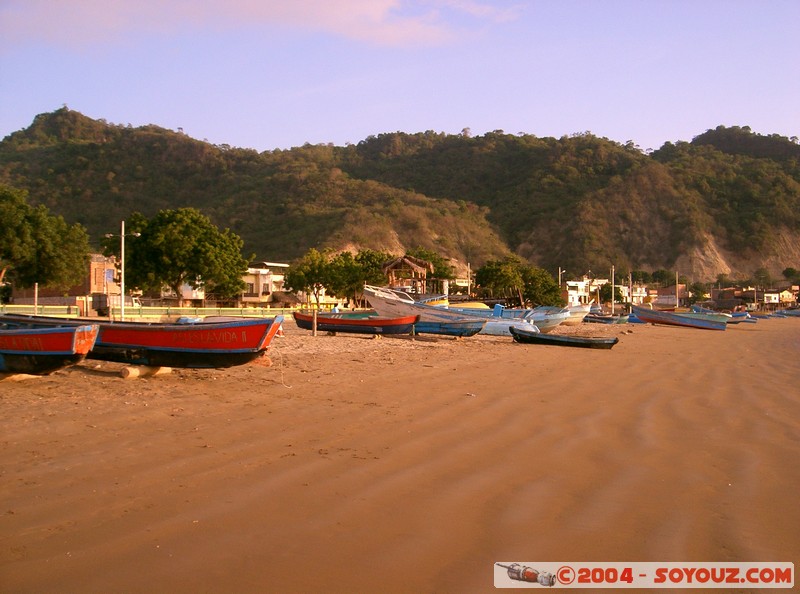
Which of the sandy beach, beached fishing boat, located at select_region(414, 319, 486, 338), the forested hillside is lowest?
the sandy beach

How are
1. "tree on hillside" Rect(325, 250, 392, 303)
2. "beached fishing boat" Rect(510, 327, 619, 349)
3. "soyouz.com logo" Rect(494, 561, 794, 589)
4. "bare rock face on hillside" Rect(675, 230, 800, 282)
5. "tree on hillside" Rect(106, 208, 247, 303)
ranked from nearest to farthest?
1. "soyouz.com logo" Rect(494, 561, 794, 589)
2. "beached fishing boat" Rect(510, 327, 619, 349)
3. "tree on hillside" Rect(106, 208, 247, 303)
4. "tree on hillside" Rect(325, 250, 392, 303)
5. "bare rock face on hillside" Rect(675, 230, 800, 282)

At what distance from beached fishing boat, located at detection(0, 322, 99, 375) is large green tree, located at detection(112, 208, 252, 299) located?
27457 millimetres

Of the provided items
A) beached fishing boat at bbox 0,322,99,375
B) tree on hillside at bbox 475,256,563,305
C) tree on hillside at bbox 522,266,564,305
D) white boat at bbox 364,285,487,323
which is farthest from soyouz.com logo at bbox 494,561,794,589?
tree on hillside at bbox 522,266,564,305

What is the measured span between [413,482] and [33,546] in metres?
2.91

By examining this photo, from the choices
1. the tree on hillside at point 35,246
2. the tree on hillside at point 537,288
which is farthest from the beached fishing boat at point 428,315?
the tree on hillside at point 537,288

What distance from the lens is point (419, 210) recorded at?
104m

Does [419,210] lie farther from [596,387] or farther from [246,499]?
[246,499]

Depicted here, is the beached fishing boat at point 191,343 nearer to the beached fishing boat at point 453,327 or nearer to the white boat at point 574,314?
the beached fishing boat at point 453,327

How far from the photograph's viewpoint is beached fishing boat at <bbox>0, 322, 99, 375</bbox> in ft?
33.9

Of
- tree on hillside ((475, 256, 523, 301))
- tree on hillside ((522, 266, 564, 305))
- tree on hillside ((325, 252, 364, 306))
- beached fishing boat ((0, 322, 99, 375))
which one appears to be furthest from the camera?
tree on hillside ((522, 266, 564, 305))

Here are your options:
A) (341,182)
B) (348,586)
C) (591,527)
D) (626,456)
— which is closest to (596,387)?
(626,456)

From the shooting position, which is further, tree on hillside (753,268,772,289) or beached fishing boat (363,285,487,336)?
tree on hillside (753,268,772,289)

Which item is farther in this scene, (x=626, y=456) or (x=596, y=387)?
(x=596, y=387)

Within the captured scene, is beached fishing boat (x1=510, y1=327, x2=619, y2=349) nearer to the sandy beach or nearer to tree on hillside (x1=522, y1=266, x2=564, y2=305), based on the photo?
the sandy beach
